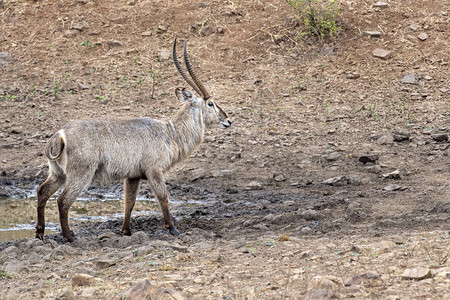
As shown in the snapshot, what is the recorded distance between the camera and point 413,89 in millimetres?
12227

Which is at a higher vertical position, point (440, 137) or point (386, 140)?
point (440, 137)

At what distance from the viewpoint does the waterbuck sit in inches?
272

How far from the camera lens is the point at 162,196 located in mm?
7305

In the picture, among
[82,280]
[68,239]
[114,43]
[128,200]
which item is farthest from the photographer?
[114,43]

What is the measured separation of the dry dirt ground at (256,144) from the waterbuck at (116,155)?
1.63 ft

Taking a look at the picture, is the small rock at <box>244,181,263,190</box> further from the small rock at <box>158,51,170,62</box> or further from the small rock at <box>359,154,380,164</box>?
the small rock at <box>158,51,170,62</box>

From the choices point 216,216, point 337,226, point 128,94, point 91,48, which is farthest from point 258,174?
point 91,48

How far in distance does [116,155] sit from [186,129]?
1.15 metres

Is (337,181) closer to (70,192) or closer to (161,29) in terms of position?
(70,192)

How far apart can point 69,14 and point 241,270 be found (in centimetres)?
1121

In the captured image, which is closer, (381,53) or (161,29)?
(381,53)

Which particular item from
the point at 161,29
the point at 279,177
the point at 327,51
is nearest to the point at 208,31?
the point at 161,29

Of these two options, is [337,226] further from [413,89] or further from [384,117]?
[413,89]

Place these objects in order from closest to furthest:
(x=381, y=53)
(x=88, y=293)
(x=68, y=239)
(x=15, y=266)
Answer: (x=88, y=293)
(x=15, y=266)
(x=68, y=239)
(x=381, y=53)
